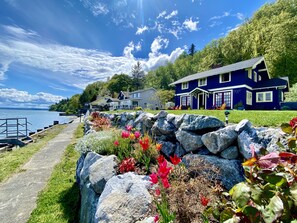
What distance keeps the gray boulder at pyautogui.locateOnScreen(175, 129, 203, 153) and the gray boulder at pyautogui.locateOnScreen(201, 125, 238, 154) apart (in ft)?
0.83

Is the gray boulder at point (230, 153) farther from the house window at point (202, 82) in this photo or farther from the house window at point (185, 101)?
the house window at point (185, 101)

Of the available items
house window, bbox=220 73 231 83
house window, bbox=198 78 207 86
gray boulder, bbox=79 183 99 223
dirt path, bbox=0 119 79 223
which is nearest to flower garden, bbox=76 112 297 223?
gray boulder, bbox=79 183 99 223

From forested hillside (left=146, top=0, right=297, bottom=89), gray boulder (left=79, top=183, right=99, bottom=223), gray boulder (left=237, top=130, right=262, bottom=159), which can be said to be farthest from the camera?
forested hillside (left=146, top=0, right=297, bottom=89)

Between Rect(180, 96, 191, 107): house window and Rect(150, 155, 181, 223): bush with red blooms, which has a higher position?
Rect(180, 96, 191, 107): house window

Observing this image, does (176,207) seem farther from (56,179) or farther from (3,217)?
(56,179)

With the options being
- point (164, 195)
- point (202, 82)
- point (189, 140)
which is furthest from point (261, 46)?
point (164, 195)

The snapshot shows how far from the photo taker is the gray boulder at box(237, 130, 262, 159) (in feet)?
7.69

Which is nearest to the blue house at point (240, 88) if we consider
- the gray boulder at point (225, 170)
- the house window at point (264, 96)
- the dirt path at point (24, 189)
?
the house window at point (264, 96)

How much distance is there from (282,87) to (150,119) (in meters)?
16.2

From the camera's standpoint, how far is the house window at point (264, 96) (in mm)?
16211

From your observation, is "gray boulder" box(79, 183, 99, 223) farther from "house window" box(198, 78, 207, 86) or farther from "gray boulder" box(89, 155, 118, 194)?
"house window" box(198, 78, 207, 86)

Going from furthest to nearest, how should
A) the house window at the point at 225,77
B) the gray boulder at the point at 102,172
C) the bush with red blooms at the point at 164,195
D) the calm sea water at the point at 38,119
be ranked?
the calm sea water at the point at 38,119 → the house window at the point at 225,77 → the gray boulder at the point at 102,172 → the bush with red blooms at the point at 164,195

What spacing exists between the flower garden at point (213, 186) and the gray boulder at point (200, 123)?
2.26 feet

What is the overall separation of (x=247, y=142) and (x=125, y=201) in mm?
1818
